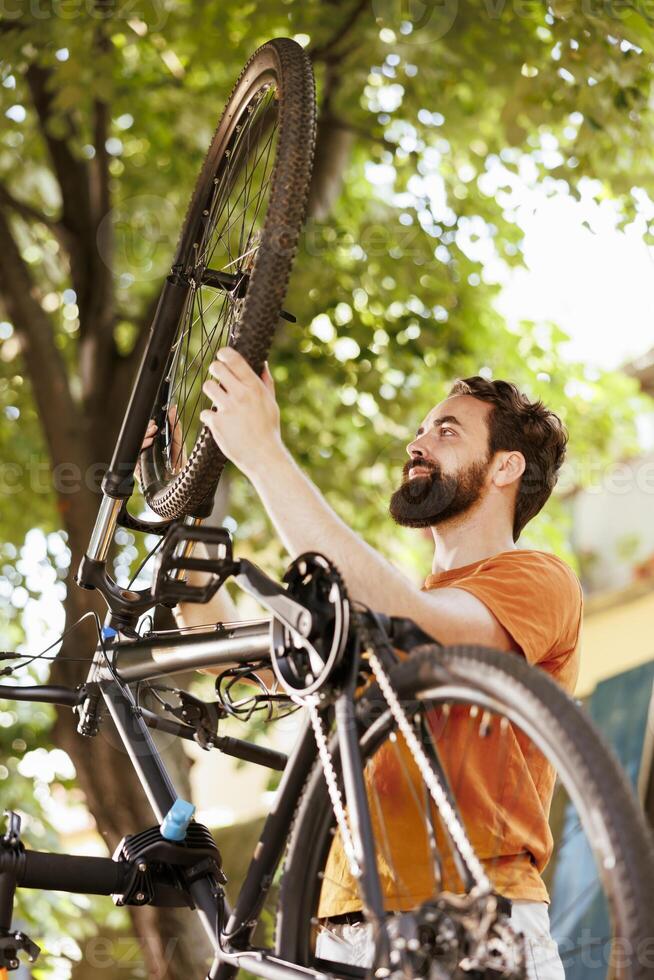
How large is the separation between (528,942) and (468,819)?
0.16 meters

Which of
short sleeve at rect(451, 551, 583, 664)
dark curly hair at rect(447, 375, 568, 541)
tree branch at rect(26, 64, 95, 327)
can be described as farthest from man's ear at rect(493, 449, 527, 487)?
tree branch at rect(26, 64, 95, 327)

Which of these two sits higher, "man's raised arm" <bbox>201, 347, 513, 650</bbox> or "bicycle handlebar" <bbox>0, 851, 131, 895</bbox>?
"man's raised arm" <bbox>201, 347, 513, 650</bbox>

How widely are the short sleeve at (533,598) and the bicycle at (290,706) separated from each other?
0.49ft

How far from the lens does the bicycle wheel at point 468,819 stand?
0.90m

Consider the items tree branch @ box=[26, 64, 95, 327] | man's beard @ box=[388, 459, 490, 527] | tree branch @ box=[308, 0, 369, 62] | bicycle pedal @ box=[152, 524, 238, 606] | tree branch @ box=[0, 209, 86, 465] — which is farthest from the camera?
tree branch @ box=[26, 64, 95, 327]

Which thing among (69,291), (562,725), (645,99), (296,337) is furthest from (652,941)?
(69,291)

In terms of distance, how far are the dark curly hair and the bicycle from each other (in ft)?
1.62

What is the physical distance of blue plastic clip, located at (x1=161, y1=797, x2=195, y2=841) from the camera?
1.45 m

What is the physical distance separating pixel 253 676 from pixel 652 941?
74cm

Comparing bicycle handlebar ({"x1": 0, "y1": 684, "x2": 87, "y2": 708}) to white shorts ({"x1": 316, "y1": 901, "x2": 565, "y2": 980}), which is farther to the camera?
bicycle handlebar ({"x1": 0, "y1": 684, "x2": 87, "y2": 708})

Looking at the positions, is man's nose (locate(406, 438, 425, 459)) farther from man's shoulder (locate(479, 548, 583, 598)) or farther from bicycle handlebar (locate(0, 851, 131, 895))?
bicycle handlebar (locate(0, 851, 131, 895))

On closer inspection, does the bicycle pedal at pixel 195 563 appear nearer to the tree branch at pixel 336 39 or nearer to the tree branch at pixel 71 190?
the tree branch at pixel 336 39

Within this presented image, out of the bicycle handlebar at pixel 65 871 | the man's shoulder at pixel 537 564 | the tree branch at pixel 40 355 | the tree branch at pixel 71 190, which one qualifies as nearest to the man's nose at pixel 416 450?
the man's shoulder at pixel 537 564

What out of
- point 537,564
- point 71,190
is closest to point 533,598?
point 537,564
